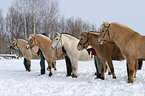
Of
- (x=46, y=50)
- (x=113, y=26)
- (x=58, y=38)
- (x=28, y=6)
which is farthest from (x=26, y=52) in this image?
(x=28, y=6)

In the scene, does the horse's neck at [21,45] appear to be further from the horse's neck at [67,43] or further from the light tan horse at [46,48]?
the horse's neck at [67,43]

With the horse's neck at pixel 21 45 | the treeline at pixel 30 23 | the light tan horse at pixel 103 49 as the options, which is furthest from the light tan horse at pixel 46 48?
the treeline at pixel 30 23

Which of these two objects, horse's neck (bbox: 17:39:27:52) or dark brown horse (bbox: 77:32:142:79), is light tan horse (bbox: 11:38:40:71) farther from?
dark brown horse (bbox: 77:32:142:79)

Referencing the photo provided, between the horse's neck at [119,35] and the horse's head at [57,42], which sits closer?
the horse's neck at [119,35]

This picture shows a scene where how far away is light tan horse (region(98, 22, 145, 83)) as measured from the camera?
486 centimetres

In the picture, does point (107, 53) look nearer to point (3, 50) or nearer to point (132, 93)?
point (132, 93)

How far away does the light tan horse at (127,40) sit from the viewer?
486cm

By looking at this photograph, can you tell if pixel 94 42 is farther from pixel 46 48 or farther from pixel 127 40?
pixel 46 48

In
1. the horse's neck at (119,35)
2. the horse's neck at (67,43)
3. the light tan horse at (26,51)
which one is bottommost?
the light tan horse at (26,51)

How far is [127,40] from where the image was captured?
16.5 ft

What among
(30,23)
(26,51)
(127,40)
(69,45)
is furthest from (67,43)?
(30,23)

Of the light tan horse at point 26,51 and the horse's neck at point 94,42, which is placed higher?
the horse's neck at point 94,42

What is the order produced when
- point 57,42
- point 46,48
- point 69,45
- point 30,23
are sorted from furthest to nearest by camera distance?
1. point 30,23
2. point 46,48
3. point 69,45
4. point 57,42

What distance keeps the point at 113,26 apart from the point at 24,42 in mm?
6875
